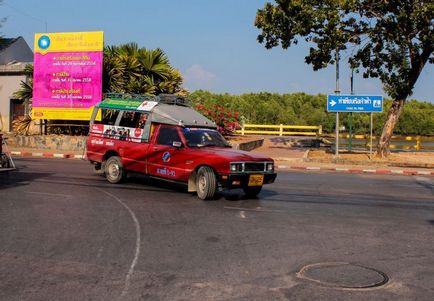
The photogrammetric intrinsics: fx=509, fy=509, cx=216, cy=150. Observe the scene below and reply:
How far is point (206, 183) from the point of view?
1048 centimetres

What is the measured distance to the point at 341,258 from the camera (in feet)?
20.6

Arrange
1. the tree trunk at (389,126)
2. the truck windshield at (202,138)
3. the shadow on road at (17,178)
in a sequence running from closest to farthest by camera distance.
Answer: the truck windshield at (202,138), the shadow on road at (17,178), the tree trunk at (389,126)

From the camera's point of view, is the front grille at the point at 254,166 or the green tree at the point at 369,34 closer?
the front grille at the point at 254,166

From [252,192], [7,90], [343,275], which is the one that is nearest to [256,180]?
[252,192]

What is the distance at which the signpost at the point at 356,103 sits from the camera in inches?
914

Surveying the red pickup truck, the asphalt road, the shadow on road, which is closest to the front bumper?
the red pickup truck

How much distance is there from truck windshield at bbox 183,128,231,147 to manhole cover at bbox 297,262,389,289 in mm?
5983

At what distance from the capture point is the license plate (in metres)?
10.6

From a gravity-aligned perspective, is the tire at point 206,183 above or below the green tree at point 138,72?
below

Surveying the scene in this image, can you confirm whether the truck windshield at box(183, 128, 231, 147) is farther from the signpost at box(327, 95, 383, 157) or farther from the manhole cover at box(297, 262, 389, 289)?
the signpost at box(327, 95, 383, 157)

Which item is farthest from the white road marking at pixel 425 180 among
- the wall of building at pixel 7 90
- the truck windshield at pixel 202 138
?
the wall of building at pixel 7 90

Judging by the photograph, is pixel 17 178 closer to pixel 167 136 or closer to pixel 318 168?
pixel 167 136

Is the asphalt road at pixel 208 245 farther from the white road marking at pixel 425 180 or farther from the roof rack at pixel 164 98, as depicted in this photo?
the white road marking at pixel 425 180

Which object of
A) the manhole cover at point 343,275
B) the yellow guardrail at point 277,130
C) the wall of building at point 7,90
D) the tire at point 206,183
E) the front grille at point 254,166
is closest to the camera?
the manhole cover at point 343,275
